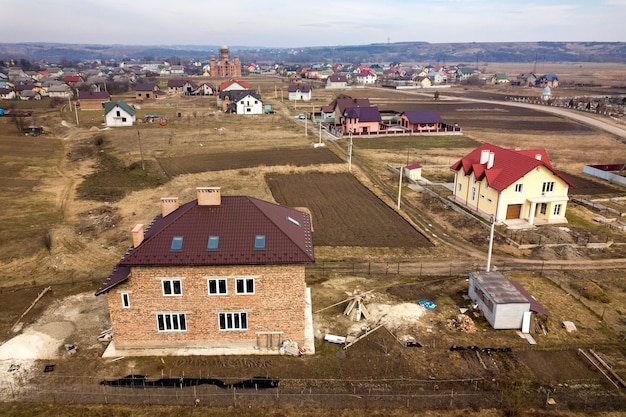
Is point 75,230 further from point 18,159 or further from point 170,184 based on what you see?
point 18,159

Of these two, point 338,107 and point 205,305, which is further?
point 338,107

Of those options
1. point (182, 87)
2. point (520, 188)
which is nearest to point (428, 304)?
point (520, 188)

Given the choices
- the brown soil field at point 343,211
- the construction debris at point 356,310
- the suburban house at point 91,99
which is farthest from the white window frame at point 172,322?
the suburban house at point 91,99

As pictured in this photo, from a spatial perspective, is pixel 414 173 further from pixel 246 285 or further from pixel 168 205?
pixel 246 285

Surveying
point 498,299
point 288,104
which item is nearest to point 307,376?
point 498,299

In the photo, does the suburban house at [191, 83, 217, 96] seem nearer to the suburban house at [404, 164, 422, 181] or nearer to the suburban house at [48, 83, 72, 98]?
the suburban house at [48, 83, 72, 98]

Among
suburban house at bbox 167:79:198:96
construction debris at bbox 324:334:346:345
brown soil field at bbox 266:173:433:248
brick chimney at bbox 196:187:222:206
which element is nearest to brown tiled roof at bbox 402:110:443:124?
brown soil field at bbox 266:173:433:248
